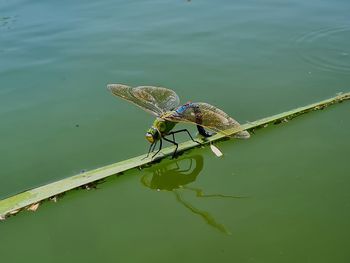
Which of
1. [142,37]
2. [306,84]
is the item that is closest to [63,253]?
[306,84]

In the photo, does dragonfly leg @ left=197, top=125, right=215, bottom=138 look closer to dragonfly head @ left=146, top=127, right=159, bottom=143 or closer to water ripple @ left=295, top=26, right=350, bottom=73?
dragonfly head @ left=146, top=127, right=159, bottom=143

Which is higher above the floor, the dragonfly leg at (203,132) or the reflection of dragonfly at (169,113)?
the reflection of dragonfly at (169,113)

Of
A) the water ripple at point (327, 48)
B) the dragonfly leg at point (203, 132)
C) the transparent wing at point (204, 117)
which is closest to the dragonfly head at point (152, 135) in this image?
the transparent wing at point (204, 117)

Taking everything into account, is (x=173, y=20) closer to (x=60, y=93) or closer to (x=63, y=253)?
(x=60, y=93)

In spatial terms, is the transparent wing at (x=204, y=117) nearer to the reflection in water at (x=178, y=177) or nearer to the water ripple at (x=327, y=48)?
the reflection in water at (x=178, y=177)

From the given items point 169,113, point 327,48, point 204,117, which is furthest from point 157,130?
point 327,48

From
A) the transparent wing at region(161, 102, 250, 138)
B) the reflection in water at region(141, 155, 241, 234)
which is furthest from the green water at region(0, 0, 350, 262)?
the transparent wing at region(161, 102, 250, 138)
